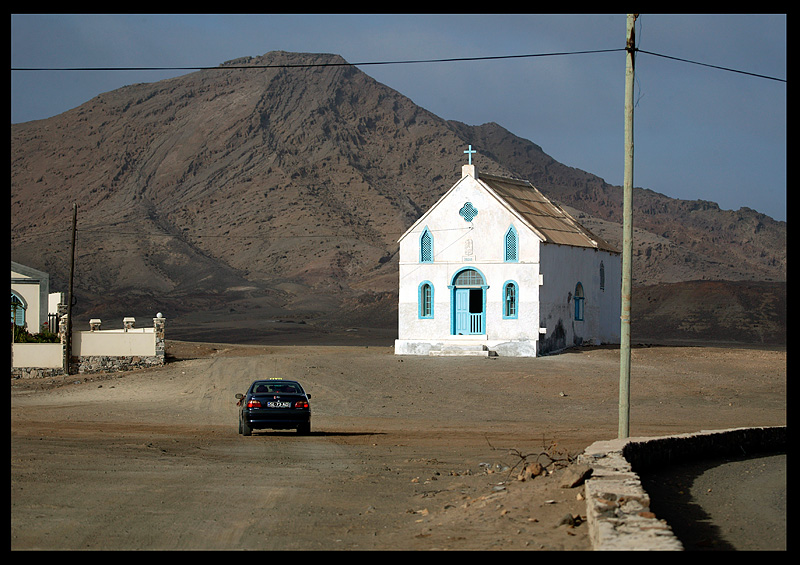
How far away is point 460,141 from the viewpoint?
159m

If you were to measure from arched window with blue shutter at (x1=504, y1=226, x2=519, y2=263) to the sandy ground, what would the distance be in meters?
4.30

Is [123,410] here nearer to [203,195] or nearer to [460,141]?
[203,195]

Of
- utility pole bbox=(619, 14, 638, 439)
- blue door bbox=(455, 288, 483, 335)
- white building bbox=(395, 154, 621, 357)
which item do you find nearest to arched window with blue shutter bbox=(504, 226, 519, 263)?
white building bbox=(395, 154, 621, 357)

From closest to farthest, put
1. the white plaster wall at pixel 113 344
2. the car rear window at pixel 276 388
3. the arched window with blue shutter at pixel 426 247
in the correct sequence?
the car rear window at pixel 276 388 < the white plaster wall at pixel 113 344 < the arched window with blue shutter at pixel 426 247

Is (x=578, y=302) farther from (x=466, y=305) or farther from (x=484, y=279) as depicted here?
Answer: (x=466, y=305)

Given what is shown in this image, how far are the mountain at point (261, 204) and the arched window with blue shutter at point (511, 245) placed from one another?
123 ft

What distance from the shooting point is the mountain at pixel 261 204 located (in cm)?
10481

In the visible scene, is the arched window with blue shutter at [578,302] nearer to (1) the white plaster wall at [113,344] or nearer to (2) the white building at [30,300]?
(1) the white plaster wall at [113,344]

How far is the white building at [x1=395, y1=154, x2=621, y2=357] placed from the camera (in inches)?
1543

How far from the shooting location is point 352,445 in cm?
1994

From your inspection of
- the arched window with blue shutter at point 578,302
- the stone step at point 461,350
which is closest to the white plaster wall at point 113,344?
the stone step at point 461,350

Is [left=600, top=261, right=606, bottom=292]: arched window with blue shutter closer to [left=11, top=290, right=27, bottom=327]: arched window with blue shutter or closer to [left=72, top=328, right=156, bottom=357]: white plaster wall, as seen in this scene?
[left=72, top=328, right=156, bottom=357]: white plaster wall

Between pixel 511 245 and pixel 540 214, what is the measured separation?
4.44 meters

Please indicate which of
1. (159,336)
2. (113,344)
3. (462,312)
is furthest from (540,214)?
(113,344)
